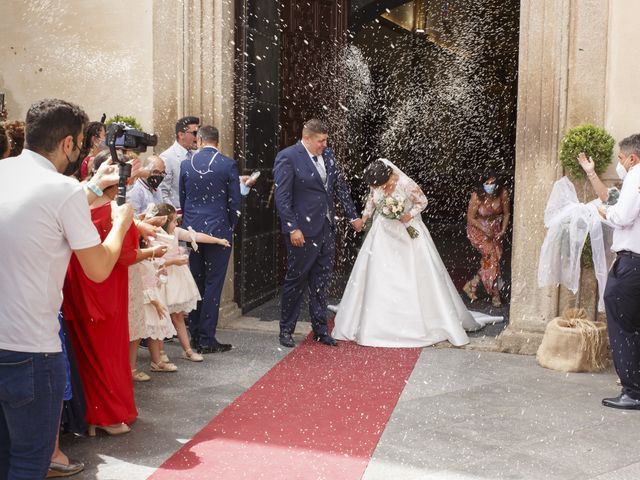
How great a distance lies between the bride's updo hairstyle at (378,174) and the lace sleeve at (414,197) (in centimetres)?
21

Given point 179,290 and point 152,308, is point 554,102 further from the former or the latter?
point 152,308

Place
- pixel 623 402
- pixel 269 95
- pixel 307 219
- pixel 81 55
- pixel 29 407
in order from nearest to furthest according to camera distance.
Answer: pixel 29 407 < pixel 623 402 < pixel 307 219 < pixel 81 55 < pixel 269 95

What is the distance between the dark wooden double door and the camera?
28.3ft

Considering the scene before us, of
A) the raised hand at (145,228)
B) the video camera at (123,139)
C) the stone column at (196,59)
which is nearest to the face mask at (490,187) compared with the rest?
the stone column at (196,59)

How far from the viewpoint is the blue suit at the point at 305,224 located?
24.8ft

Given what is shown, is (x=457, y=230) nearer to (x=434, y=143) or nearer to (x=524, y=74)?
(x=434, y=143)

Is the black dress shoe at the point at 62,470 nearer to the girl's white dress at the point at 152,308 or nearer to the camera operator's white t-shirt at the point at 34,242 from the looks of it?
the girl's white dress at the point at 152,308

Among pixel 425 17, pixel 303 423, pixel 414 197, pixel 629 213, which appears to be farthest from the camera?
pixel 425 17

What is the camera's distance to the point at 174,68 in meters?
8.34

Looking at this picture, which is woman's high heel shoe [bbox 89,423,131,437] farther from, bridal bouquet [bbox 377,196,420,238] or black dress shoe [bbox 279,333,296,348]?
bridal bouquet [bbox 377,196,420,238]

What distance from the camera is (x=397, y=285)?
8.09 m

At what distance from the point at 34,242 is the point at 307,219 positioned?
4687mm

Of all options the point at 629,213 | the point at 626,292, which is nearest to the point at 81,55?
the point at 629,213

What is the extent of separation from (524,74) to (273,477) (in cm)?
441
